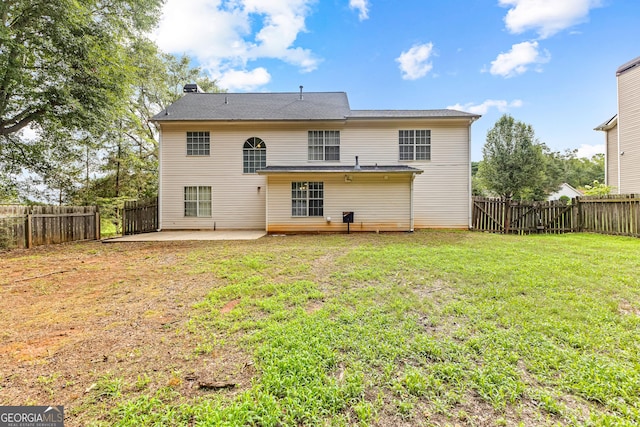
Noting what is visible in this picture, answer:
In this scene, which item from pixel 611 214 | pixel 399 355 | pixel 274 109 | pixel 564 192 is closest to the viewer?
pixel 399 355

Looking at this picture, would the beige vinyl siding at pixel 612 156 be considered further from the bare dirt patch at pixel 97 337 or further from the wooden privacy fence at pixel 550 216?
the bare dirt patch at pixel 97 337

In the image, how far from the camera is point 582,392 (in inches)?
75.4

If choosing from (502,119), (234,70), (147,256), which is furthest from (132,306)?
(502,119)

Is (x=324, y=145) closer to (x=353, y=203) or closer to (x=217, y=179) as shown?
(x=353, y=203)

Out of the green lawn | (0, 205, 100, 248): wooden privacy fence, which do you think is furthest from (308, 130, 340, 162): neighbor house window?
(0, 205, 100, 248): wooden privacy fence

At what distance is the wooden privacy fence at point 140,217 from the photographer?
1189cm

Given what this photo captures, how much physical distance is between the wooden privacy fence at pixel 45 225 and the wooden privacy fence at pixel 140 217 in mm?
1125

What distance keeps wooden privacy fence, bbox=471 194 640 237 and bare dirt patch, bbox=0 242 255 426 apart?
39.3ft

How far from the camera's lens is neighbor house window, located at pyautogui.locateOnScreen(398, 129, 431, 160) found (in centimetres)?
1260

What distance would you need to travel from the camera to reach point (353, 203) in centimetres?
1188

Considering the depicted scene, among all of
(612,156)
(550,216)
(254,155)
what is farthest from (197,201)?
(612,156)

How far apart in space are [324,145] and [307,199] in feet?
9.82

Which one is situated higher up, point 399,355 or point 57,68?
point 57,68

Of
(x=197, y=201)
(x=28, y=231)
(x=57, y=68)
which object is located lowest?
(x=28, y=231)
